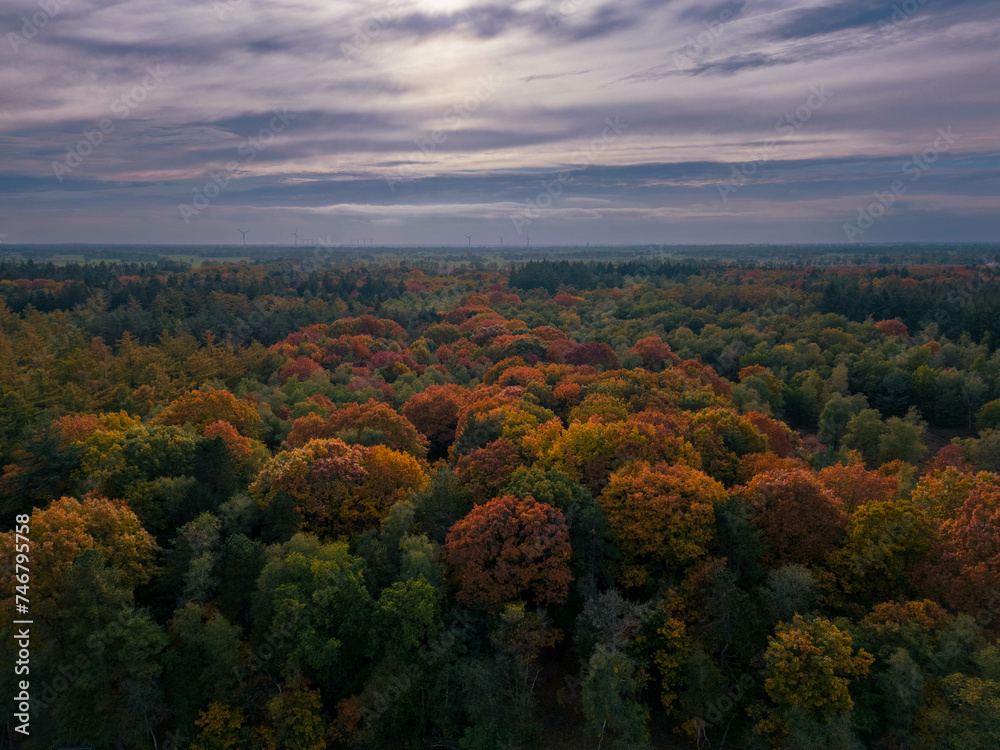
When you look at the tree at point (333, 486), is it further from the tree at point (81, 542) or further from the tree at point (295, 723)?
the tree at point (295, 723)

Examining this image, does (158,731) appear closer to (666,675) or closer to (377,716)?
(377,716)

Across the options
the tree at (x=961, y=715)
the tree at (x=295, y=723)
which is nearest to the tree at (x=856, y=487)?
the tree at (x=961, y=715)

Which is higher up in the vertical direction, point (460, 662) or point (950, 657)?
point (950, 657)

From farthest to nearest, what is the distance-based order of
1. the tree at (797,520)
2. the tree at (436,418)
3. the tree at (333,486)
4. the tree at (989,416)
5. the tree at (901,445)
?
the tree at (989,416)
the tree at (436,418)
the tree at (901,445)
the tree at (333,486)
the tree at (797,520)

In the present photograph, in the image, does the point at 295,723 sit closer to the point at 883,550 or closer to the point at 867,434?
the point at 883,550

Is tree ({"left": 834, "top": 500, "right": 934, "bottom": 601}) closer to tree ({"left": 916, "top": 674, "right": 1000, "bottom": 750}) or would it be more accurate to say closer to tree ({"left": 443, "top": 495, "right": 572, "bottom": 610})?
tree ({"left": 916, "top": 674, "right": 1000, "bottom": 750})

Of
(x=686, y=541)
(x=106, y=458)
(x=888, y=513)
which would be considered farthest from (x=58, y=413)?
(x=888, y=513)
